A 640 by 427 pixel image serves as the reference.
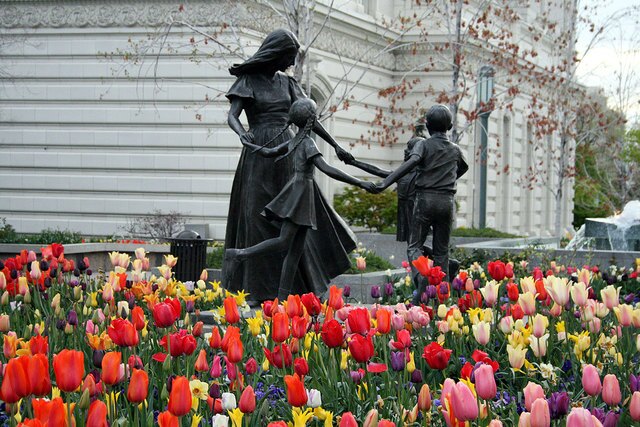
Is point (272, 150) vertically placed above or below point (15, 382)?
above

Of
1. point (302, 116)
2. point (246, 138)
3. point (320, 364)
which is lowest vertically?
point (320, 364)

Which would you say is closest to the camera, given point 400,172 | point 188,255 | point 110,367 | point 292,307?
point 110,367

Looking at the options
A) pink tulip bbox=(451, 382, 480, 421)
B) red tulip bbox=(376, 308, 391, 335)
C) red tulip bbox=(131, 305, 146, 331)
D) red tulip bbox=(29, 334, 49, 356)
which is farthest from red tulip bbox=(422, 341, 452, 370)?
red tulip bbox=(29, 334, 49, 356)

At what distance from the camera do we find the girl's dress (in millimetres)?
9352

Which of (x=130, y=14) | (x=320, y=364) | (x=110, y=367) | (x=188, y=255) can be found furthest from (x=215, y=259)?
(x=110, y=367)

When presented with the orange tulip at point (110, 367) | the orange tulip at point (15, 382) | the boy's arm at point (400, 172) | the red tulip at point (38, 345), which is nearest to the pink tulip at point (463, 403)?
the orange tulip at point (110, 367)

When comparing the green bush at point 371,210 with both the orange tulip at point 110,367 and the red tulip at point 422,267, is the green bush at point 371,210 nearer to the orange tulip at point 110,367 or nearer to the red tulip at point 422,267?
the red tulip at point 422,267

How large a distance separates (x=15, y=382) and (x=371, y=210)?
2239cm

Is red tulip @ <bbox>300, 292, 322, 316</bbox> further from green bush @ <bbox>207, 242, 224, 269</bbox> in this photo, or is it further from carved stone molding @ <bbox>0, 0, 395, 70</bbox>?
carved stone molding @ <bbox>0, 0, 395, 70</bbox>

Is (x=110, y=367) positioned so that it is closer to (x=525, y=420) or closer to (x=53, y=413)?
(x=53, y=413)

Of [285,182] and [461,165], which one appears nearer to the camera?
[285,182]

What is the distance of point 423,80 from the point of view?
32.8 m

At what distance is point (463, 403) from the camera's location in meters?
3.54

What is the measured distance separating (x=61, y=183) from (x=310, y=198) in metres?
17.9
